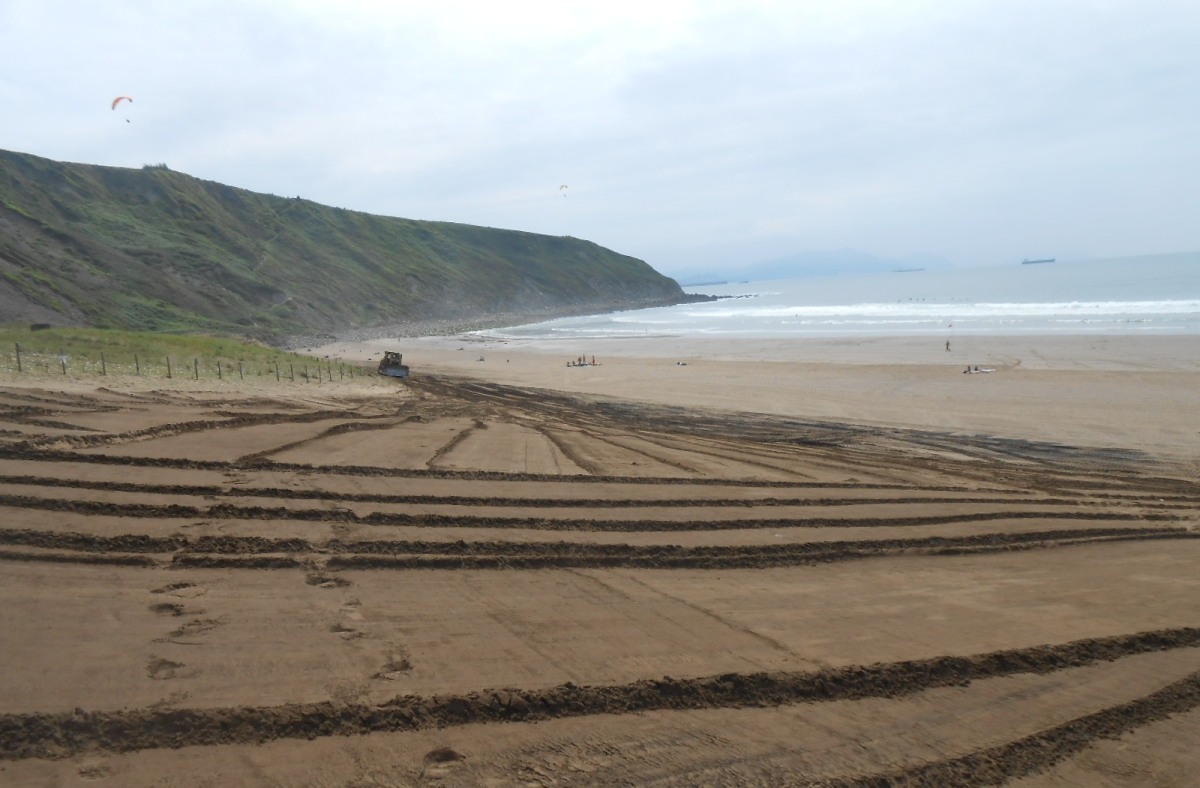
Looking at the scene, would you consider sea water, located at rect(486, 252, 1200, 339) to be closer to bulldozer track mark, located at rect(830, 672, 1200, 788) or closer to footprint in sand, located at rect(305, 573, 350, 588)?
bulldozer track mark, located at rect(830, 672, 1200, 788)

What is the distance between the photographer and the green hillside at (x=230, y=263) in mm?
49594

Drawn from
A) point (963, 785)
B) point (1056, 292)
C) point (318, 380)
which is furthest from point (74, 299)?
point (1056, 292)

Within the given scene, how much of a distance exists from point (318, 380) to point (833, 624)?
72.2 feet

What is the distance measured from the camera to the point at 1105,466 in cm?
1576

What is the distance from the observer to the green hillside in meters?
49.6

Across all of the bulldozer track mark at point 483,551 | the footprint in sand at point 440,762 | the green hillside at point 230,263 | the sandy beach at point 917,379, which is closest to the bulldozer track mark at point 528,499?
the bulldozer track mark at point 483,551

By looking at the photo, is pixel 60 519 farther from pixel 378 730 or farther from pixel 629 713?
pixel 629 713

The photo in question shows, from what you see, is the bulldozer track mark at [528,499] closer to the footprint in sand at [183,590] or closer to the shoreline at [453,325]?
the footprint in sand at [183,590]

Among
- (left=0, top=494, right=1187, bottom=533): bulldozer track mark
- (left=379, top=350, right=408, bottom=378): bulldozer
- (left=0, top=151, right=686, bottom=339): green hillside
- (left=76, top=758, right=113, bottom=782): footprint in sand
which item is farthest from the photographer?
(left=0, top=151, right=686, bottom=339): green hillside

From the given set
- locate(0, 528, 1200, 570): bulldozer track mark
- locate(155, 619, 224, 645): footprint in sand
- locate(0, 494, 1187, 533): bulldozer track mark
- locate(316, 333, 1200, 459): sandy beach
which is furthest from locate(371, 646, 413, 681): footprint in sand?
locate(316, 333, 1200, 459): sandy beach

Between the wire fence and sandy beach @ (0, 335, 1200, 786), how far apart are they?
14.6 ft

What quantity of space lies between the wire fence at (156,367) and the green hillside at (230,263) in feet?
68.8

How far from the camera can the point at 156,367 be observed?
21844mm

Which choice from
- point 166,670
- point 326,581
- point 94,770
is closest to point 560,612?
point 326,581
